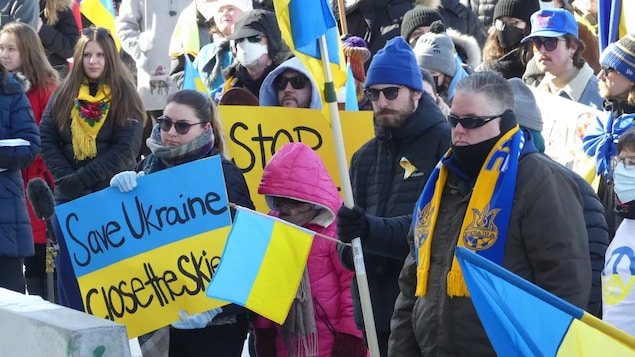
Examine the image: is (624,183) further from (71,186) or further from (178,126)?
(71,186)

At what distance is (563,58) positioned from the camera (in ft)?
27.4

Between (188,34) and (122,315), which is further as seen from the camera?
(188,34)

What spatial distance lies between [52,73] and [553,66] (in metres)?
3.82

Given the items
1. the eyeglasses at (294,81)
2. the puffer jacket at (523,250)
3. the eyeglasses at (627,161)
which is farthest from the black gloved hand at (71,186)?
the puffer jacket at (523,250)

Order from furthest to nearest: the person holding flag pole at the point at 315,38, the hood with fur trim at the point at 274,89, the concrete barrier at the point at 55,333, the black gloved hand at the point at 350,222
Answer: the hood with fur trim at the point at 274,89 → the person holding flag pole at the point at 315,38 → the black gloved hand at the point at 350,222 → the concrete barrier at the point at 55,333

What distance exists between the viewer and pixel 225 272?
19.1 feet

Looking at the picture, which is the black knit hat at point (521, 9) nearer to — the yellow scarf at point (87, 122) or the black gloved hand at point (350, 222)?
the yellow scarf at point (87, 122)

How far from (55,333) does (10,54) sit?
567 cm

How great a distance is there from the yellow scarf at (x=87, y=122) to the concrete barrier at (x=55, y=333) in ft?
11.4

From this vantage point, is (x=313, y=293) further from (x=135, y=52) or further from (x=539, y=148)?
(x=135, y=52)

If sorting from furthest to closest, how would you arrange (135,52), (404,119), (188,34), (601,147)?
1. (135,52)
2. (188,34)
3. (601,147)
4. (404,119)

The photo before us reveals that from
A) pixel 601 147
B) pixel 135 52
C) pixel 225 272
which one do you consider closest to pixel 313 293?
pixel 225 272

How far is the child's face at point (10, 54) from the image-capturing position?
32.8ft

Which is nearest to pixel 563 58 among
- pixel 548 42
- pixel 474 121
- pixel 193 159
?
pixel 548 42
